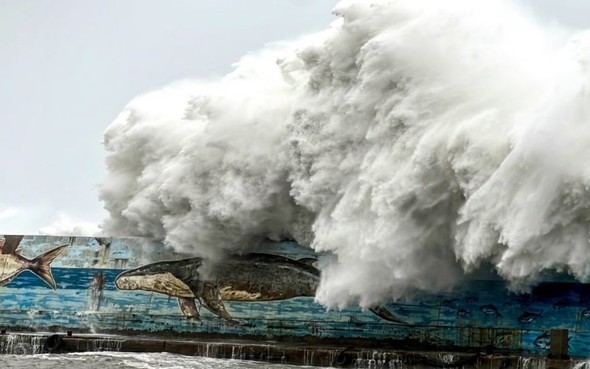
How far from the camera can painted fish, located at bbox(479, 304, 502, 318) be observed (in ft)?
70.1

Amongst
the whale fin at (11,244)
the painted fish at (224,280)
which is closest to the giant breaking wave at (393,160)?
the painted fish at (224,280)

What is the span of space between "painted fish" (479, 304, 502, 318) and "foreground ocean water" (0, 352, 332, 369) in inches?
189

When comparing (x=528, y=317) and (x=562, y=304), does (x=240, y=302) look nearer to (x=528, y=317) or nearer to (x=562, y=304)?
(x=528, y=317)

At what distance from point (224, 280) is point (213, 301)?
66 cm

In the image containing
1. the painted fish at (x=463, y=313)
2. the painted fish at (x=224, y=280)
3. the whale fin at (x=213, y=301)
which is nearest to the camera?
the painted fish at (x=463, y=313)

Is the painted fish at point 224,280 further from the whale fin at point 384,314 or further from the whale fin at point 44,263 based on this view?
the whale fin at point 44,263

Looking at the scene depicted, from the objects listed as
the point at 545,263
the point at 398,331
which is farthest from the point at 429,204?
the point at 398,331

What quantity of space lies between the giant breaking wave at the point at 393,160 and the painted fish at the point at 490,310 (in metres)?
1.27

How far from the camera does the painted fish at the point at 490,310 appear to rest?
70.1 feet

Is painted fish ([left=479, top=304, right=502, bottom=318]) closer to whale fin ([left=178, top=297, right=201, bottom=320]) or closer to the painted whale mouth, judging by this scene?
whale fin ([left=178, top=297, right=201, bottom=320])

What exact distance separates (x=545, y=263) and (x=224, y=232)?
9.56 meters

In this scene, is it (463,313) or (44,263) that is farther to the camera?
(44,263)

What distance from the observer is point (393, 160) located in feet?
66.7

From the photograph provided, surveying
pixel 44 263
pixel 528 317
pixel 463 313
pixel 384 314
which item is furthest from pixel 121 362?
pixel 528 317
